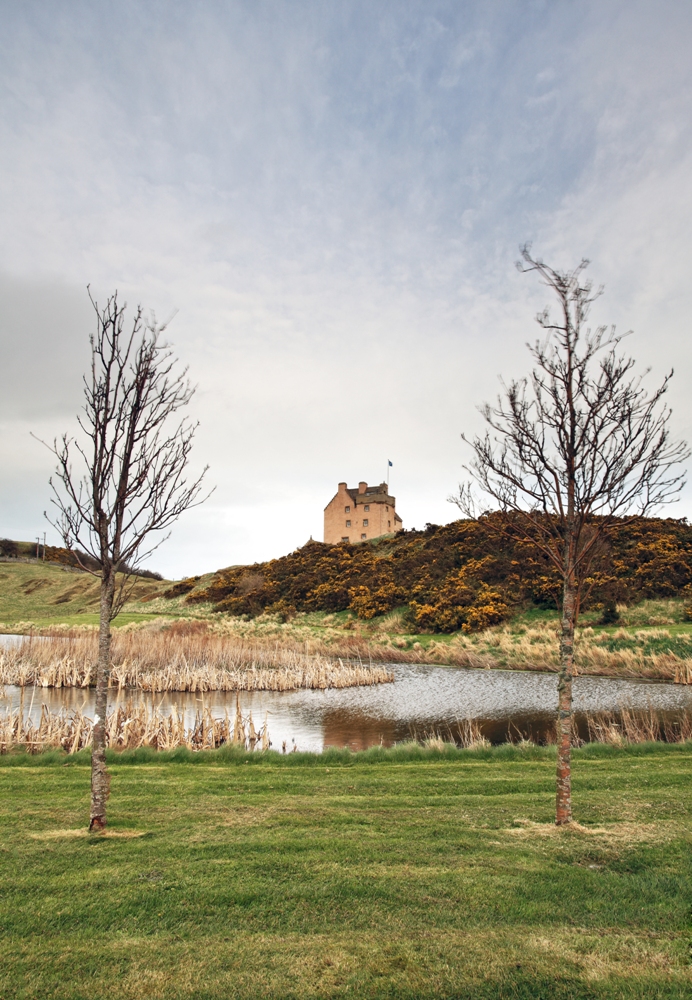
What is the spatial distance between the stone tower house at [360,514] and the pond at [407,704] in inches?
1784

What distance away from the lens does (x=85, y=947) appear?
4156mm

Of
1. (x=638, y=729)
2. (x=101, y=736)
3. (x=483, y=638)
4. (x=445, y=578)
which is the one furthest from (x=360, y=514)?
(x=101, y=736)

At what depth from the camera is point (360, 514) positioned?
70875 mm

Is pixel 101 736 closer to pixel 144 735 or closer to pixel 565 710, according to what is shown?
pixel 565 710

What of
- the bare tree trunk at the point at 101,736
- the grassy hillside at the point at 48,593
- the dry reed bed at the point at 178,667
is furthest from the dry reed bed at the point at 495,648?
the grassy hillside at the point at 48,593

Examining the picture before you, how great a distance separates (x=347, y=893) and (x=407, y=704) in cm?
1494

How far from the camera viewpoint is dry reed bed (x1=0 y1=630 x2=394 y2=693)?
21.6 metres

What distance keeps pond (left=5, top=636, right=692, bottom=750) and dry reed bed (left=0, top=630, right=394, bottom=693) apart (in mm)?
478

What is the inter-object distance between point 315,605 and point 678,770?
3557cm

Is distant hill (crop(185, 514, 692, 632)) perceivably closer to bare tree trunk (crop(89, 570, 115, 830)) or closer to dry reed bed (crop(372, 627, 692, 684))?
dry reed bed (crop(372, 627, 692, 684))

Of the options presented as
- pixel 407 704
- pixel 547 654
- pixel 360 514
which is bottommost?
pixel 407 704

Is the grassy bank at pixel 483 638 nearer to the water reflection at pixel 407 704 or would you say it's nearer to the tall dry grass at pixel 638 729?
the water reflection at pixel 407 704

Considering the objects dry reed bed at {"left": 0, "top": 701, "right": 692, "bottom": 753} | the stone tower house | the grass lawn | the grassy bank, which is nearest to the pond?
dry reed bed at {"left": 0, "top": 701, "right": 692, "bottom": 753}

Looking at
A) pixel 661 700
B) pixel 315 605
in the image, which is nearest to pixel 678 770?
pixel 661 700
